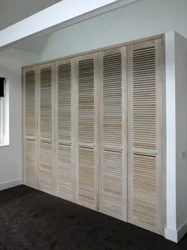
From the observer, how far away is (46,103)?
4086 millimetres

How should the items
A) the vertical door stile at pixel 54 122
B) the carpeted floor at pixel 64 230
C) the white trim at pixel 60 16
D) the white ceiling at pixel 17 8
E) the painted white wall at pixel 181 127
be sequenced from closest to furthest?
the white trim at pixel 60 16, the carpeted floor at pixel 64 230, the painted white wall at pixel 181 127, the white ceiling at pixel 17 8, the vertical door stile at pixel 54 122

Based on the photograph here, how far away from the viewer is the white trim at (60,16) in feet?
6.44

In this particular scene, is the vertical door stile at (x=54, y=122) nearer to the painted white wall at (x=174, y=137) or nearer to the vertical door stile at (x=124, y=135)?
the vertical door stile at (x=124, y=135)

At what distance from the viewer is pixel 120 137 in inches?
123

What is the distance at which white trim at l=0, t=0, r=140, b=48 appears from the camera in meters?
1.96

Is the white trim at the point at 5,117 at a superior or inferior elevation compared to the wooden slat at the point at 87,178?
superior

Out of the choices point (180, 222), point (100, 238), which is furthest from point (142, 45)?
point (100, 238)

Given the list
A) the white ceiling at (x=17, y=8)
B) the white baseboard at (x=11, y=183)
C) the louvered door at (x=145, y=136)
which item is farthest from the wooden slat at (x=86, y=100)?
the white baseboard at (x=11, y=183)

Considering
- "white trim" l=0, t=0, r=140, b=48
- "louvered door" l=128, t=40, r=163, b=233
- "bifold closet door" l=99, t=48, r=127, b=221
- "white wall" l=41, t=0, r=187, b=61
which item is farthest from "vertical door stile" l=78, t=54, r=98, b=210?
"white trim" l=0, t=0, r=140, b=48

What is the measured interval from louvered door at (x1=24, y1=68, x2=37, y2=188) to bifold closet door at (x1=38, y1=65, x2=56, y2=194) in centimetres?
16

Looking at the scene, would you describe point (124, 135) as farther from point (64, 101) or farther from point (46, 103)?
point (46, 103)

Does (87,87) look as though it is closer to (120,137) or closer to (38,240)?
(120,137)

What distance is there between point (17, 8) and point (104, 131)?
2.29 m

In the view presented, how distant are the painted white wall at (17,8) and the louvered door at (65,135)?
911 millimetres
